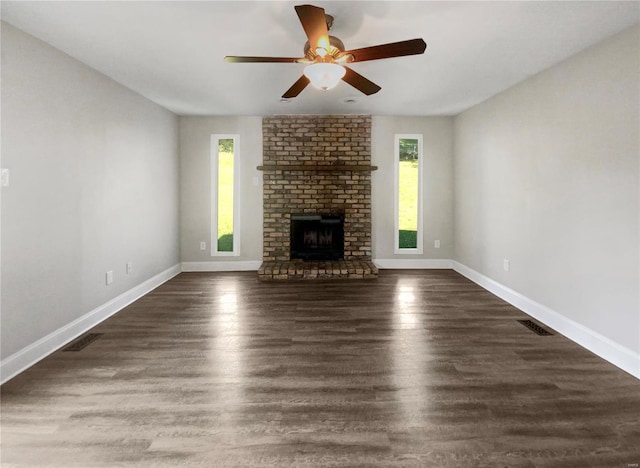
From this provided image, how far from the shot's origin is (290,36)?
2.72m

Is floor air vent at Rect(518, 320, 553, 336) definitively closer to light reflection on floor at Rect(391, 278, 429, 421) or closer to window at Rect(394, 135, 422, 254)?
light reflection on floor at Rect(391, 278, 429, 421)

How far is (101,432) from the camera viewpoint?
185 cm

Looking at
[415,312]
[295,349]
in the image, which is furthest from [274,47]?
[415,312]

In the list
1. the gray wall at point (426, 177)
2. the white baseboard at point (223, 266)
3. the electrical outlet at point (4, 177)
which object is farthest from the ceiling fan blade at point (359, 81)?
the white baseboard at point (223, 266)

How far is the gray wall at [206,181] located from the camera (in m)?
5.70

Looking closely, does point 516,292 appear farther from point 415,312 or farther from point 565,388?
point 565,388

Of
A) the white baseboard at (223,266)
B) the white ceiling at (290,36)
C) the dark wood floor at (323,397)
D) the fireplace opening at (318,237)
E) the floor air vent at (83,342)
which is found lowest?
the dark wood floor at (323,397)

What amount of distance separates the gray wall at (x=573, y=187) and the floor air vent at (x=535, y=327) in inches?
8.7

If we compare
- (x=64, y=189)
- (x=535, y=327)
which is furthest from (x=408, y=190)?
(x=64, y=189)

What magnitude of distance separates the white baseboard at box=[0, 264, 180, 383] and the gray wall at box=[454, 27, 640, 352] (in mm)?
4101

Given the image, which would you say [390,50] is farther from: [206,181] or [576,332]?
[206,181]

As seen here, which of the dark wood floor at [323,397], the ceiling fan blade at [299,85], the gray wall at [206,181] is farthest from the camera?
the gray wall at [206,181]

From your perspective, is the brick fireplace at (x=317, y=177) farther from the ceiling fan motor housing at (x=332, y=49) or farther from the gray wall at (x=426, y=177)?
the ceiling fan motor housing at (x=332, y=49)

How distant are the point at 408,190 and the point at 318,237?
5.29 ft
